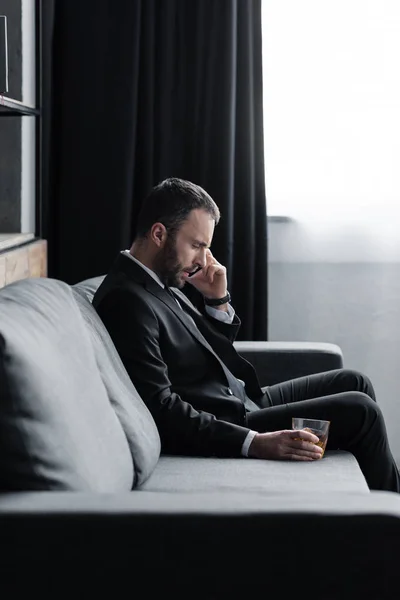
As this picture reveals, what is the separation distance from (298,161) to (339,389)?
115cm

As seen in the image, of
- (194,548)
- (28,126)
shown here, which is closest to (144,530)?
(194,548)

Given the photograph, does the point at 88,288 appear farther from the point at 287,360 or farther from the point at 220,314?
the point at 287,360

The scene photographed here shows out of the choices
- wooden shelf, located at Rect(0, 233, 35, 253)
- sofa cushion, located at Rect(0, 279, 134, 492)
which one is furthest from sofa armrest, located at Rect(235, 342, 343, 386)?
sofa cushion, located at Rect(0, 279, 134, 492)

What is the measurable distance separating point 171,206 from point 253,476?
83 cm

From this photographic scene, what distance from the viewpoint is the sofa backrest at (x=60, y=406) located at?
1.66 metres

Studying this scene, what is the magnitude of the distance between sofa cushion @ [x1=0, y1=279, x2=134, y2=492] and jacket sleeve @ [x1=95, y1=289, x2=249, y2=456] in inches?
12.0

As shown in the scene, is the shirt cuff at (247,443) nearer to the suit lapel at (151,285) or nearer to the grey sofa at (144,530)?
the suit lapel at (151,285)

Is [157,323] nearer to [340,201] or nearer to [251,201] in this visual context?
[251,201]

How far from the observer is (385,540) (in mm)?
1571

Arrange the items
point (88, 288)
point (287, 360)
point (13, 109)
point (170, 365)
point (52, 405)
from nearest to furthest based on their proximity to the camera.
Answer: point (52, 405)
point (170, 365)
point (88, 288)
point (13, 109)
point (287, 360)

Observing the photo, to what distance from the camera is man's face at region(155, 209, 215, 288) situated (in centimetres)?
272

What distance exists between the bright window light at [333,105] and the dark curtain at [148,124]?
0.38 feet

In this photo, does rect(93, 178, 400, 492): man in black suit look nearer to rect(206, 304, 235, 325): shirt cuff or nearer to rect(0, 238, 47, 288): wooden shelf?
rect(206, 304, 235, 325): shirt cuff

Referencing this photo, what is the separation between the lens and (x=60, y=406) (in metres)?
1.76
